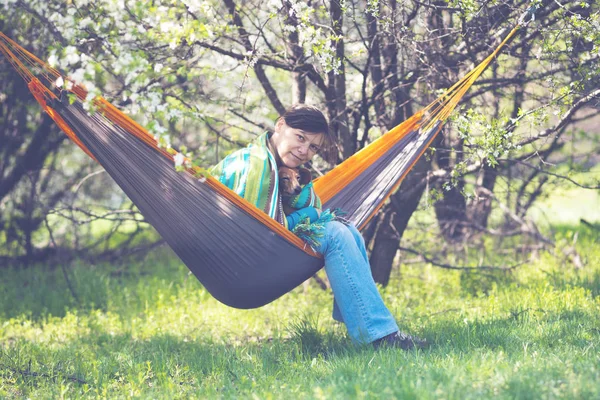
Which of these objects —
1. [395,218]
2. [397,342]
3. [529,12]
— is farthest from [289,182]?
[529,12]

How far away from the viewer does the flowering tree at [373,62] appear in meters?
2.86

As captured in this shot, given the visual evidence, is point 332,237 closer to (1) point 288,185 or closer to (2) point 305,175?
(1) point 288,185

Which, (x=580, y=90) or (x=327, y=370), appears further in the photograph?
(x=580, y=90)

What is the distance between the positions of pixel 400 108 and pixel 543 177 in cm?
137

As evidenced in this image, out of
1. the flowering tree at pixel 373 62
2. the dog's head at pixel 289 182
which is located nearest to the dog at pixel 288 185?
the dog's head at pixel 289 182

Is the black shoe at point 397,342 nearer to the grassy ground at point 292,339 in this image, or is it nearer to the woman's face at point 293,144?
the grassy ground at point 292,339

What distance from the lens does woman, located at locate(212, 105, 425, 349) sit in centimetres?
262

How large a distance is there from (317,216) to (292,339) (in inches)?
21.7

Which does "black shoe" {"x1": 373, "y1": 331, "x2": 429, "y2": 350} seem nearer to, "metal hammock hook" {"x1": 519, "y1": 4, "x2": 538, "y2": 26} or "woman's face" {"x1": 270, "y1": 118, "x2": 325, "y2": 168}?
"woman's face" {"x1": 270, "y1": 118, "x2": 325, "y2": 168}

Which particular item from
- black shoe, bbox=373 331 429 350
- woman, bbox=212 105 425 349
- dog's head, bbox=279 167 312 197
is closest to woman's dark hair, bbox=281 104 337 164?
woman, bbox=212 105 425 349

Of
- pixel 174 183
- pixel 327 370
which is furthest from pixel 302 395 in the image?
pixel 174 183

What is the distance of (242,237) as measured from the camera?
8.30 ft

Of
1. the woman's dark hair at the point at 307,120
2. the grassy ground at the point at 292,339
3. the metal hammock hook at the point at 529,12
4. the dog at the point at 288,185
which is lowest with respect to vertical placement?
the grassy ground at the point at 292,339

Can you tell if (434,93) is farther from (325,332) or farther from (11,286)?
(11,286)
